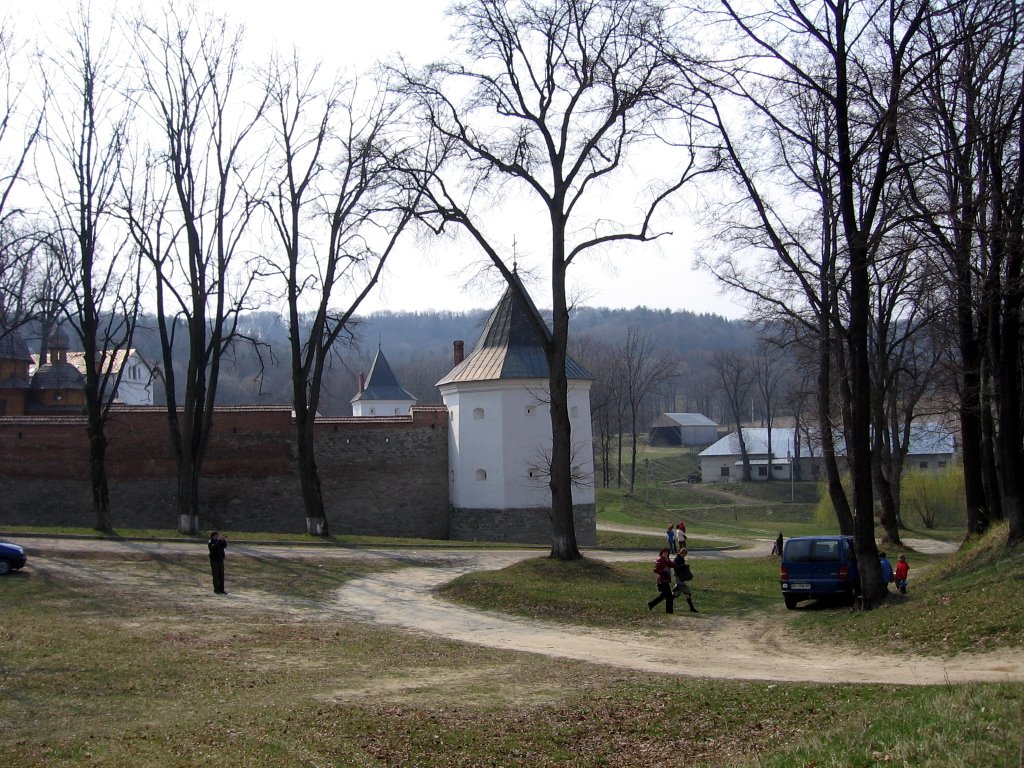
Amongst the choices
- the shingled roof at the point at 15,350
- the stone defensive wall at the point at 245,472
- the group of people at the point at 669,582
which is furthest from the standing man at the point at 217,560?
the shingled roof at the point at 15,350

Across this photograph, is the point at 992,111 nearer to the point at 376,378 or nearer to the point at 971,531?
the point at 971,531

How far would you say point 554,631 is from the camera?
15531mm

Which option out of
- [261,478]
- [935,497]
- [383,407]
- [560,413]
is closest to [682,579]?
[560,413]

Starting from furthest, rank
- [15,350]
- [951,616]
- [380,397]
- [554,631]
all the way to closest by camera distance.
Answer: [380,397] → [15,350] → [554,631] → [951,616]

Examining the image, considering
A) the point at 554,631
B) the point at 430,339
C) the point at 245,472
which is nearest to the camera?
the point at 554,631

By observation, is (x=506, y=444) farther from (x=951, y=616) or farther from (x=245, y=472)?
(x=951, y=616)

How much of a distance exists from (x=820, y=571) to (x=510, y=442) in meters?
18.0

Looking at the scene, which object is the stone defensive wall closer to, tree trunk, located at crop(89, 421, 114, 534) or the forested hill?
tree trunk, located at crop(89, 421, 114, 534)

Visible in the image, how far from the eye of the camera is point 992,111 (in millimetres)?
15953

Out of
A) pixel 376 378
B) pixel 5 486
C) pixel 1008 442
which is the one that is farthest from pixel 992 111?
pixel 376 378

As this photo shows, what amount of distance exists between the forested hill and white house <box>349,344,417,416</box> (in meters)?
25.1

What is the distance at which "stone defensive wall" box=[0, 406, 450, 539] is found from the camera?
32438 mm

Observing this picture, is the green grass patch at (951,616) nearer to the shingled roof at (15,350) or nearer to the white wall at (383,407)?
the shingled roof at (15,350)

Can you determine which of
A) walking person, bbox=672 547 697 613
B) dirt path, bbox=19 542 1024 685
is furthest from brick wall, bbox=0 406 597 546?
walking person, bbox=672 547 697 613
